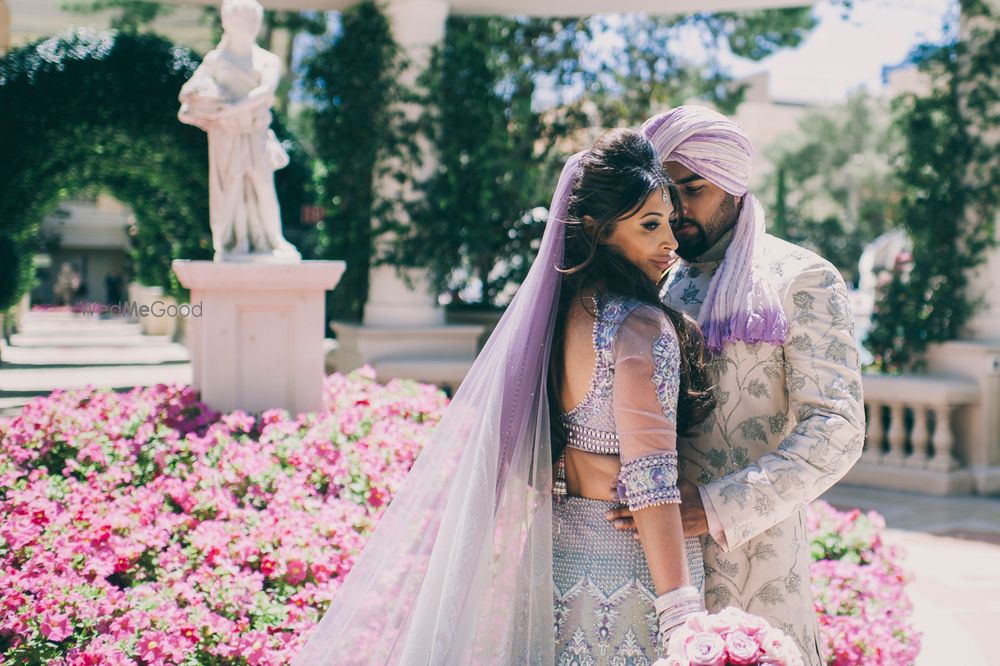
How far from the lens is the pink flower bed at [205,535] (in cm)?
282

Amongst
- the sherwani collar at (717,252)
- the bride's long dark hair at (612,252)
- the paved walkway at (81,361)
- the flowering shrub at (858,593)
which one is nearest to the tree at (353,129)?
the paved walkway at (81,361)

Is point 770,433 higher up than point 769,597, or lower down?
higher up

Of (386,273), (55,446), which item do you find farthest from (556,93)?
(55,446)

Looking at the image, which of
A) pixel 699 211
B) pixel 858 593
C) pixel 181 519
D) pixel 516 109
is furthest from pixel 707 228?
pixel 516 109

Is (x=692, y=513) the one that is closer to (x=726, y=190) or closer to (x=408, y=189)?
(x=726, y=190)

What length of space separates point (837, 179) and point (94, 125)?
30389 millimetres

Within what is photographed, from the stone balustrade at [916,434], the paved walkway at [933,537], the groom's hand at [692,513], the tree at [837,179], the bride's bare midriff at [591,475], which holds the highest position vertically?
the tree at [837,179]

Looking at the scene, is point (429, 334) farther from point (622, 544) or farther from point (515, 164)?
point (622, 544)

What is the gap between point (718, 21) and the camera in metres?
10.4

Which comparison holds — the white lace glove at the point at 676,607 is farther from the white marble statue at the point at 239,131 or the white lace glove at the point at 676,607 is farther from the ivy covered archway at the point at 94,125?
the ivy covered archway at the point at 94,125

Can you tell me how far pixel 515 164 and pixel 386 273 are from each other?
1.84m

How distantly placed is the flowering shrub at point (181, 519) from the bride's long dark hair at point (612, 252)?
5.14 feet

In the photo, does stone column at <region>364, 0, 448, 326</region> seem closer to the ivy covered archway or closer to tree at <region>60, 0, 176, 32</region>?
the ivy covered archway

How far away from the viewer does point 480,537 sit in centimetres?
178
